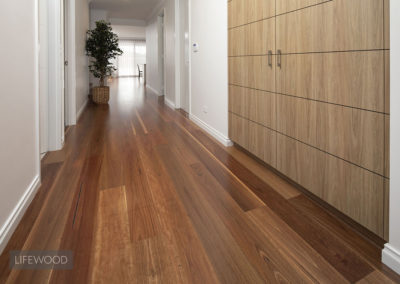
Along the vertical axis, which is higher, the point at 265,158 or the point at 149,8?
the point at 149,8

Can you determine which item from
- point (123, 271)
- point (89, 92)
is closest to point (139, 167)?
point (123, 271)

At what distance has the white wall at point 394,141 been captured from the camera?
4.12ft

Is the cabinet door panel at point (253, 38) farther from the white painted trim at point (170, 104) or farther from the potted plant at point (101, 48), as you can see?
the potted plant at point (101, 48)

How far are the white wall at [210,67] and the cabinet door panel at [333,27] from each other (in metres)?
1.25

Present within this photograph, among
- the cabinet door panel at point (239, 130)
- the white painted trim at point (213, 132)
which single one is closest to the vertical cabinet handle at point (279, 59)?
the cabinet door panel at point (239, 130)

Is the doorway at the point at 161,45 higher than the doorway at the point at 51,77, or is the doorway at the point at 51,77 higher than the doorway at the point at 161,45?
the doorway at the point at 161,45

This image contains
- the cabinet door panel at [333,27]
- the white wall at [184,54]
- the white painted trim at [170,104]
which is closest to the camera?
the cabinet door panel at [333,27]

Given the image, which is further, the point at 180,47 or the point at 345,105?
the point at 180,47

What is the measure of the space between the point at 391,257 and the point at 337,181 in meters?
0.51

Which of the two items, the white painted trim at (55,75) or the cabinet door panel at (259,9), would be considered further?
the white painted trim at (55,75)

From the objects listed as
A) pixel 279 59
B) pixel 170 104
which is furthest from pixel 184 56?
pixel 279 59

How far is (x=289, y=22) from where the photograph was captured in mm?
2123

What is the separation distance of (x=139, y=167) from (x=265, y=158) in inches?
46.8

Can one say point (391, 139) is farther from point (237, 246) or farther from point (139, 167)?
point (139, 167)
